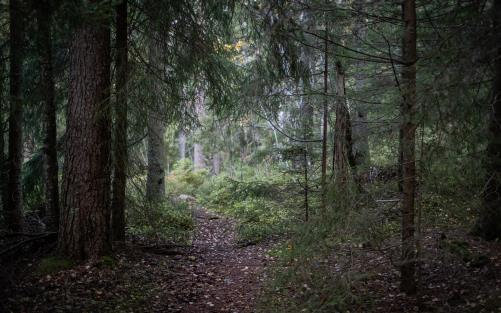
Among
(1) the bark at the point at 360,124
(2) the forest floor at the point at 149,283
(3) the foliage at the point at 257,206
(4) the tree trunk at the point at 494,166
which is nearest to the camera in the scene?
(4) the tree trunk at the point at 494,166

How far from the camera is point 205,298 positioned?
720 cm

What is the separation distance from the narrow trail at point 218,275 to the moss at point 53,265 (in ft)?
5.75

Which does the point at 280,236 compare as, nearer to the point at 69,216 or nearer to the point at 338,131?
the point at 338,131

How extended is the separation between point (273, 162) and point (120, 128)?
14.6 feet

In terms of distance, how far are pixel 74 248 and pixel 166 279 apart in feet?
5.53

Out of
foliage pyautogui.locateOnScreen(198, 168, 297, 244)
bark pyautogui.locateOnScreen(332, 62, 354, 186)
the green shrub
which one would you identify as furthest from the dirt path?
bark pyautogui.locateOnScreen(332, 62, 354, 186)

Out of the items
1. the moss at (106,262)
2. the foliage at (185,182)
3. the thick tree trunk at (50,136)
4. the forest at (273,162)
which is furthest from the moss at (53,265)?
the foliage at (185,182)

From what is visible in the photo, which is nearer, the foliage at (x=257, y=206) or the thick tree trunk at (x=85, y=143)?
the thick tree trunk at (x=85, y=143)

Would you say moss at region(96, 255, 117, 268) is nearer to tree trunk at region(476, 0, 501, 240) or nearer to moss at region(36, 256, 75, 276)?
moss at region(36, 256, 75, 276)

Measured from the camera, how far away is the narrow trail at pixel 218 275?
6961mm

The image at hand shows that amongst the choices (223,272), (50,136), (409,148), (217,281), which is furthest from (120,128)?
(409,148)

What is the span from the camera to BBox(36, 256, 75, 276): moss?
22.5ft

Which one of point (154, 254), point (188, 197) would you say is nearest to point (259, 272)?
point (154, 254)

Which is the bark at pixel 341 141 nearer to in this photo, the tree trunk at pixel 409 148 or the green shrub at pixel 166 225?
the tree trunk at pixel 409 148
